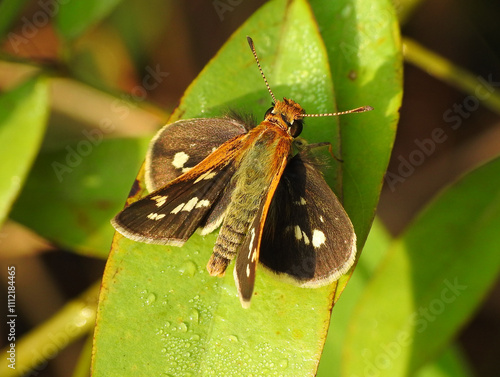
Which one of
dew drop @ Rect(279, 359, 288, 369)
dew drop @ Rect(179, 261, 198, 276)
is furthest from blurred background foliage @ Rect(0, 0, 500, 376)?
dew drop @ Rect(279, 359, 288, 369)

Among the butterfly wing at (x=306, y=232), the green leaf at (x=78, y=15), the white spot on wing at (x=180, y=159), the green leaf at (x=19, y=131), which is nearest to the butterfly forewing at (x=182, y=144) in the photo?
the white spot on wing at (x=180, y=159)

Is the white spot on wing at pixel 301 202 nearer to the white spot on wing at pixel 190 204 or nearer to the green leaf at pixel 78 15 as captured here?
the white spot on wing at pixel 190 204

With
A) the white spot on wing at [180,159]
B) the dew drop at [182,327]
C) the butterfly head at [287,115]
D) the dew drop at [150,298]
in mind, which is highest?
the butterfly head at [287,115]

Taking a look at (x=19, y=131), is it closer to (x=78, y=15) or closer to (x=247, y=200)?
(x=78, y=15)

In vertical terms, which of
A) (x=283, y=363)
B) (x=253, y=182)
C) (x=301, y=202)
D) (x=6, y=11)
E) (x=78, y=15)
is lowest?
(x=283, y=363)

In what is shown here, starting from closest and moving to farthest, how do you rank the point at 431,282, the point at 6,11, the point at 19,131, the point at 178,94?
the point at 431,282
the point at 19,131
the point at 6,11
the point at 178,94

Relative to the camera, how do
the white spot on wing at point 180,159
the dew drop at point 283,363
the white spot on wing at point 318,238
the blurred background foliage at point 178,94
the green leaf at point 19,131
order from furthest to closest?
the blurred background foliage at point 178,94 → the green leaf at point 19,131 → the white spot on wing at point 180,159 → the white spot on wing at point 318,238 → the dew drop at point 283,363

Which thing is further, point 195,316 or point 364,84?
point 364,84

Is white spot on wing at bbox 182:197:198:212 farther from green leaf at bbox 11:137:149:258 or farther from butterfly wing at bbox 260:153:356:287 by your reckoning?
green leaf at bbox 11:137:149:258

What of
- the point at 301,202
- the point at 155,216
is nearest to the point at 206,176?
the point at 155,216
